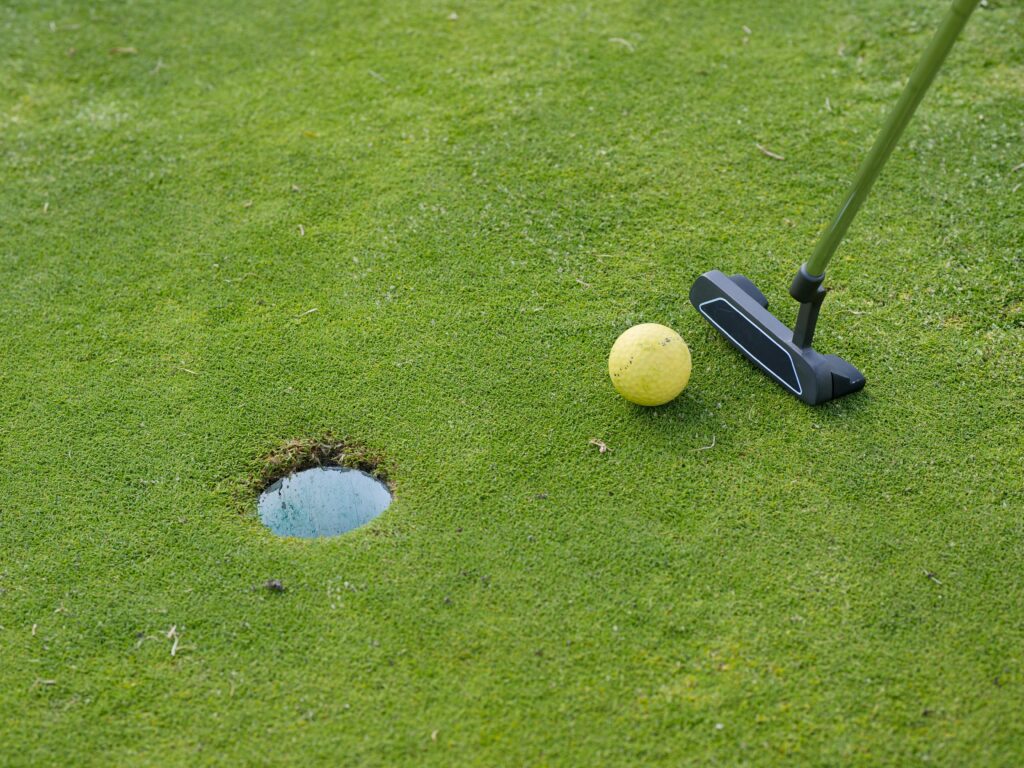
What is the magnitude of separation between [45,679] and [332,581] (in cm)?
108

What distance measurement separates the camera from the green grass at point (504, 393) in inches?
129

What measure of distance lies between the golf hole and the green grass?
11 cm

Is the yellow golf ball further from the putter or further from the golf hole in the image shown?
the golf hole

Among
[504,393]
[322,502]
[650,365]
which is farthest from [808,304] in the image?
[322,502]

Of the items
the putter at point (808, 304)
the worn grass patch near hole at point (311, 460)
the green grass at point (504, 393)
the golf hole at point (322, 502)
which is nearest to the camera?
the green grass at point (504, 393)

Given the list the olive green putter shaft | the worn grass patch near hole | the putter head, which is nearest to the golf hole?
the worn grass patch near hole

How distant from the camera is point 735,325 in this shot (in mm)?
4434

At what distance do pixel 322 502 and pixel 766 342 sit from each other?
2.14m

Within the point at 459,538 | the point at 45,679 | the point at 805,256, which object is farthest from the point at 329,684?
the point at 805,256

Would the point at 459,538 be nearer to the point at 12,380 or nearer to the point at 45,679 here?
the point at 45,679

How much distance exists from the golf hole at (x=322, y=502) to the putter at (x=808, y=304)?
6.01ft

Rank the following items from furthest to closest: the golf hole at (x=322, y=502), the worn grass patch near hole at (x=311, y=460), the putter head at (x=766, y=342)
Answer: the putter head at (x=766, y=342)
the worn grass patch near hole at (x=311, y=460)
the golf hole at (x=322, y=502)

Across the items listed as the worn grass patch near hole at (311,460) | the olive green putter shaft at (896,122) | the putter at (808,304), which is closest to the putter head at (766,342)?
the putter at (808,304)

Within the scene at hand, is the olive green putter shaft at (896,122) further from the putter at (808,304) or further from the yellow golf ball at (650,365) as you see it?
the yellow golf ball at (650,365)
